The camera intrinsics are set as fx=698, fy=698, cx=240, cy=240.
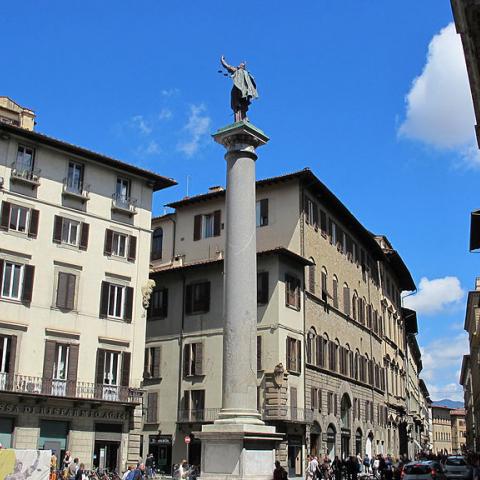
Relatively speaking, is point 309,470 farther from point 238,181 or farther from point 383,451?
point 383,451

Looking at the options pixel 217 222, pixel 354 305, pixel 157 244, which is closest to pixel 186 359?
pixel 217 222

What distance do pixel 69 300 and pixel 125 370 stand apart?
185 inches

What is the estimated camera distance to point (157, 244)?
51156mm

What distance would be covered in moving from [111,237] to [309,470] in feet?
50.9

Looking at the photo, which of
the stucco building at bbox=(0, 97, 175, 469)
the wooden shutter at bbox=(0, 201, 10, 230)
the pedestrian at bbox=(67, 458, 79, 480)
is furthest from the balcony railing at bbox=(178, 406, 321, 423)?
the wooden shutter at bbox=(0, 201, 10, 230)

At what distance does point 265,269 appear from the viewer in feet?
133

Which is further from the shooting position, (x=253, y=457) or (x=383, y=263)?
(x=383, y=263)

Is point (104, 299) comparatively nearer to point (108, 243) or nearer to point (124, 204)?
point (108, 243)

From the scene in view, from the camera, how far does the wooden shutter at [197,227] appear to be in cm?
4806

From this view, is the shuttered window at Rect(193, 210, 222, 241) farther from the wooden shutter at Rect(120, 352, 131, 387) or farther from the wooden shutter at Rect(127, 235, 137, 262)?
the wooden shutter at Rect(120, 352, 131, 387)

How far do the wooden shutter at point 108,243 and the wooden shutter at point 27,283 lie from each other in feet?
14.5

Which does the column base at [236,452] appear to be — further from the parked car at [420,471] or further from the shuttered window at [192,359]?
the shuttered window at [192,359]

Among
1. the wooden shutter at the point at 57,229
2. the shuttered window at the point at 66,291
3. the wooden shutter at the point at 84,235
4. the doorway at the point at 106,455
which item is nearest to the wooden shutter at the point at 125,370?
the doorway at the point at 106,455

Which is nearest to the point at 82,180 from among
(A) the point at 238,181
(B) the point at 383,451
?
(A) the point at 238,181
